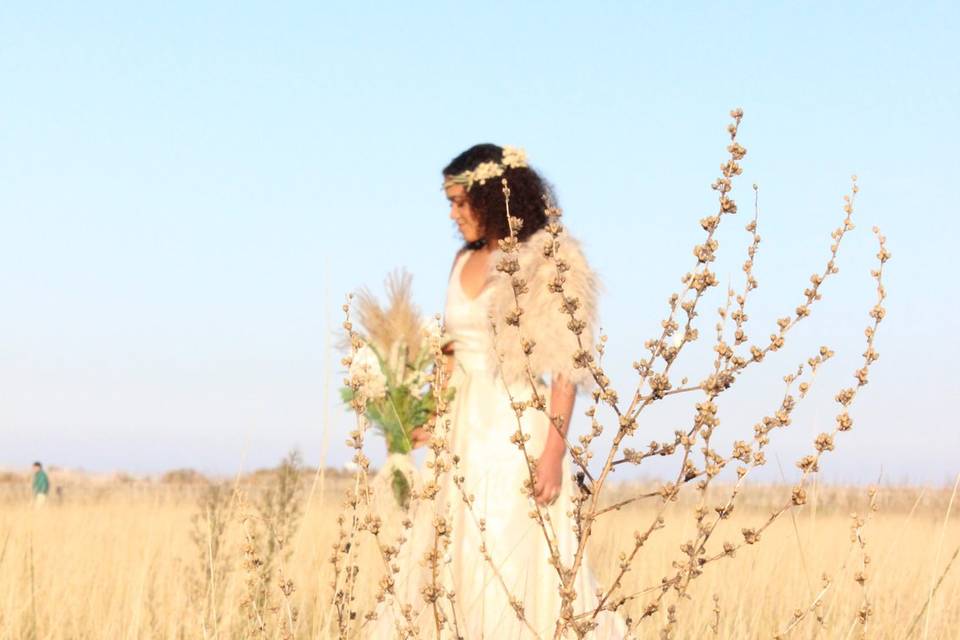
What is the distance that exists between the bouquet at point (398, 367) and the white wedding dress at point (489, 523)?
0.47 metres

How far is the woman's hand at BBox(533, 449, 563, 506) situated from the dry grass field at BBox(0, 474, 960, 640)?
29.8 inches

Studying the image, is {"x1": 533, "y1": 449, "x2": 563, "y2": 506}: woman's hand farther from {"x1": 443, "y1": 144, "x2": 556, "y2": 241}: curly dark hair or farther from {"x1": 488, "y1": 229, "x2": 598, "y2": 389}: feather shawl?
{"x1": 443, "y1": 144, "x2": 556, "y2": 241}: curly dark hair

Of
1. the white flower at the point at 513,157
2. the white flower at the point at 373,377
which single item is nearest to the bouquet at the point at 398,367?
the white flower at the point at 373,377

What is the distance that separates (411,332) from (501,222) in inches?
31.5

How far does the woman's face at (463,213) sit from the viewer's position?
515 centimetres

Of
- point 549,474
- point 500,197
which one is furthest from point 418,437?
point 500,197

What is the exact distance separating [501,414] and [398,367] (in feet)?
2.78

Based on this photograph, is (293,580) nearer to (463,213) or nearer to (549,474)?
(549,474)

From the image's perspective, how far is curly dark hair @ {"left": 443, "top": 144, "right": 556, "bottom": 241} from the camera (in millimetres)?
5078

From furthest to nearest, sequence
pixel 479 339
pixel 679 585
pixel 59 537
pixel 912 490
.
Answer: pixel 912 490
pixel 59 537
pixel 479 339
pixel 679 585

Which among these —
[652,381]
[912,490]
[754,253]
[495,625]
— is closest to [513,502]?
[495,625]

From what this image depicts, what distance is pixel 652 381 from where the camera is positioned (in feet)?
6.22

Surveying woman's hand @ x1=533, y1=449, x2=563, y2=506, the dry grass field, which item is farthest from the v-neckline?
the dry grass field

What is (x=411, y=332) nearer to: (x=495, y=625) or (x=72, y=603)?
(x=495, y=625)
